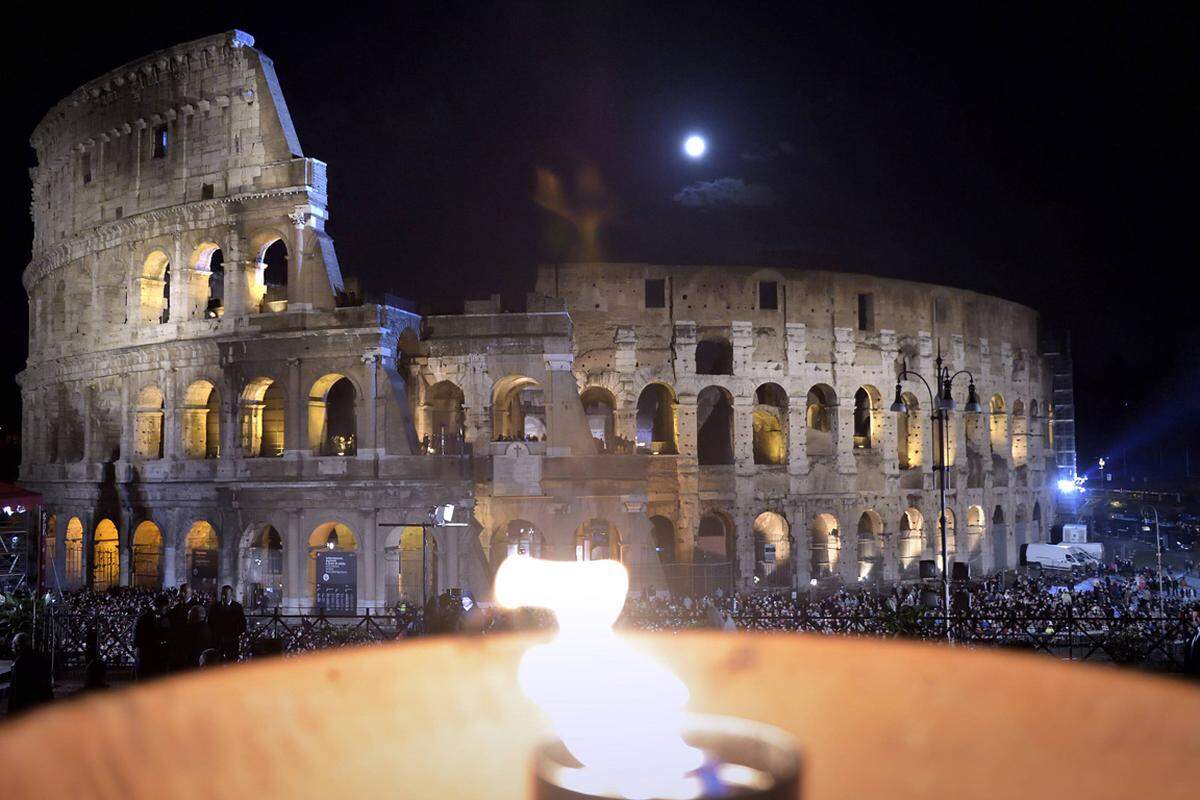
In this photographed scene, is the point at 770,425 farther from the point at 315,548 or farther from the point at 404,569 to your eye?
the point at 315,548

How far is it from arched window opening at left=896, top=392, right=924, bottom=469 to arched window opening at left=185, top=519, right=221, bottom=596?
72.8 ft

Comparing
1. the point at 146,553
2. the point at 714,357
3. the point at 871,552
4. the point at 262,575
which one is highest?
the point at 714,357

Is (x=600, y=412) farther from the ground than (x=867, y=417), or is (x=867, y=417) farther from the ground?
(x=600, y=412)

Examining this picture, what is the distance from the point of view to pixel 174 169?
28688mm

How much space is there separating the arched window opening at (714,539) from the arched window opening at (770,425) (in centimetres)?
282

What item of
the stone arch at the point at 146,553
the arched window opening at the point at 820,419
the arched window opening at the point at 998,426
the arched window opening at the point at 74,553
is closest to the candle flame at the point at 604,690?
the stone arch at the point at 146,553

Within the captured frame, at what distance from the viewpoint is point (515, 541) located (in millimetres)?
28828

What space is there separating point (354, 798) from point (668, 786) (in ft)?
2.14

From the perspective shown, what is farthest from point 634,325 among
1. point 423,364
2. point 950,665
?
point 950,665

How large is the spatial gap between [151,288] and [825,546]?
22144mm

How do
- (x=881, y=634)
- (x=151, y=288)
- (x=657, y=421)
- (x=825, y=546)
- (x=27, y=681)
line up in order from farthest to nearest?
(x=657, y=421)
(x=825, y=546)
(x=151, y=288)
(x=881, y=634)
(x=27, y=681)

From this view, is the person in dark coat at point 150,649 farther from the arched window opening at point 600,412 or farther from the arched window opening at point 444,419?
the arched window opening at point 600,412

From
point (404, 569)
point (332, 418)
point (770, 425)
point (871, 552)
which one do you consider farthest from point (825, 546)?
point (332, 418)

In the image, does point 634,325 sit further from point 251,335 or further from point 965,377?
point 965,377
